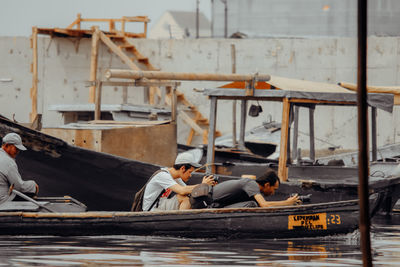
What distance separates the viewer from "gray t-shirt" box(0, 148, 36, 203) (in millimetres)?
10719

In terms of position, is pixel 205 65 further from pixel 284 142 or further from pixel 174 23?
pixel 174 23

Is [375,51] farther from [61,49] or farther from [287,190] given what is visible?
[287,190]

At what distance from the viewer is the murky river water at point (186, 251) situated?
8648 mm

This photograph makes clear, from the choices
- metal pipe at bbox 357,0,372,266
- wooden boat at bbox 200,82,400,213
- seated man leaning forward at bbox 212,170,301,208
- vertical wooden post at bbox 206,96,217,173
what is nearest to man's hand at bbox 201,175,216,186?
seated man leaning forward at bbox 212,170,301,208

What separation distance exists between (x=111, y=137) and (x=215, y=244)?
159 inches

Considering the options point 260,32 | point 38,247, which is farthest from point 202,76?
point 260,32

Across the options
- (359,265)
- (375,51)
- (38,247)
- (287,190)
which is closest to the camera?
(359,265)

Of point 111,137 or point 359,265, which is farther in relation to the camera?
point 111,137

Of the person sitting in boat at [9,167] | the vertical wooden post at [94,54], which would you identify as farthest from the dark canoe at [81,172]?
the vertical wooden post at [94,54]

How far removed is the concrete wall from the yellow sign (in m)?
14.0

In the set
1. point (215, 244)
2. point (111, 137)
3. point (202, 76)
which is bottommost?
point (215, 244)

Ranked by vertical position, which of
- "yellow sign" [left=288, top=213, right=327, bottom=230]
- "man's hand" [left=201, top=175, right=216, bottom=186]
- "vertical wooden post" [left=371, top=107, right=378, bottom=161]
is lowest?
"yellow sign" [left=288, top=213, right=327, bottom=230]

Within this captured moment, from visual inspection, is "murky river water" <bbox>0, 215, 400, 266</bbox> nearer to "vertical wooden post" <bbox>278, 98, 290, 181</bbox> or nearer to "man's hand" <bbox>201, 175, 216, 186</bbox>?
"man's hand" <bbox>201, 175, 216, 186</bbox>

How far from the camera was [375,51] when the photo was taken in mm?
24703
